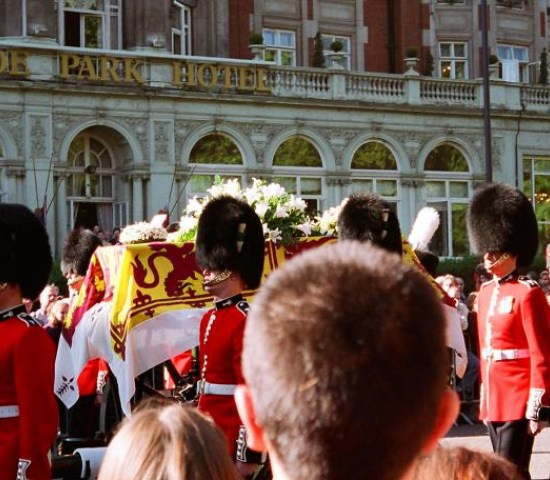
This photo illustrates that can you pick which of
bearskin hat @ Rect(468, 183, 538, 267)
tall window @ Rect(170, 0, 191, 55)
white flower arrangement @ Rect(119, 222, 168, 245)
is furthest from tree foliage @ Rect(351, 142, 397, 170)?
bearskin hat @ Rect(468, 183, 538, 267)

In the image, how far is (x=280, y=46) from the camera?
30.9m

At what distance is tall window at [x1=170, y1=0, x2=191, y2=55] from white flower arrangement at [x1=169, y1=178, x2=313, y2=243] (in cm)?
2050

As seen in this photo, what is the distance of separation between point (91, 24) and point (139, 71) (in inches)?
88.4

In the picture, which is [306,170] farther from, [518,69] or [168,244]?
[168,244]

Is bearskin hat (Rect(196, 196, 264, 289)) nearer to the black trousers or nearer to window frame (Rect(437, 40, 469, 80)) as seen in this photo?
the black trousers

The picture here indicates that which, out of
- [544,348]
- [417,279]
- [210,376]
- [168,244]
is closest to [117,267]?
[168,244]

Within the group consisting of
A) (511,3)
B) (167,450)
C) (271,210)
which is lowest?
(167,450)

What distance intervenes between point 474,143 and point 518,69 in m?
5.17

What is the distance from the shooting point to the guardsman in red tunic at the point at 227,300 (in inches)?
235

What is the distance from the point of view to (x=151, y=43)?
26.2 meters

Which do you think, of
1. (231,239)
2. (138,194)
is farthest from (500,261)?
(138,194)

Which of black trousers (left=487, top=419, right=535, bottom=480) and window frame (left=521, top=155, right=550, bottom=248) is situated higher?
window frame (left=521, top=155, right=550, bottom=248)

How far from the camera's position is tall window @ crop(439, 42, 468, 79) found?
109 feet

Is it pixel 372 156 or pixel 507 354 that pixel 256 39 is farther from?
pixel 507 354
